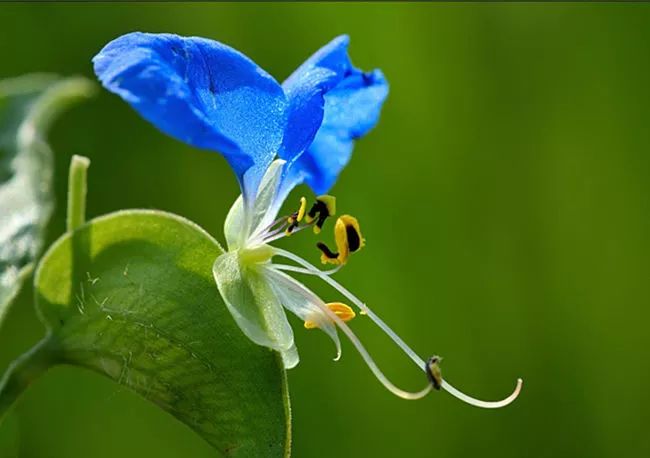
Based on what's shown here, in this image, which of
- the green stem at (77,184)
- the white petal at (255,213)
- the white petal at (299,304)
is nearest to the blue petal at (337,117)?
the white petal at (255,213)

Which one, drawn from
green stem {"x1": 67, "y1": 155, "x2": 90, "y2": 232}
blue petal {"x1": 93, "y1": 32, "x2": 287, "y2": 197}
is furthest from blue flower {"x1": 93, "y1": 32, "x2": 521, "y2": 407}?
green stem {"x1": 67, "y1": 155, "x2": 90, "y2": 232}

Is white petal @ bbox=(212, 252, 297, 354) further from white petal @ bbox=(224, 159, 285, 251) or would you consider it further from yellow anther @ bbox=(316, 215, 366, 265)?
yellow anther @ bbox=(316, 215, 366, 265)

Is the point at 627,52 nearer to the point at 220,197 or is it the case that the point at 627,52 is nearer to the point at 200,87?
the point at 220,197

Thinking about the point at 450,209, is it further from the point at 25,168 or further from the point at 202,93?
the point at 202,93

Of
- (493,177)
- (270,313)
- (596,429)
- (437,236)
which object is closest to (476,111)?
(493,177)

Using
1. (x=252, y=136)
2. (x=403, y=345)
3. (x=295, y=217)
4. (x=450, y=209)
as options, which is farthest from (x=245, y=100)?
(x=450, y=209)

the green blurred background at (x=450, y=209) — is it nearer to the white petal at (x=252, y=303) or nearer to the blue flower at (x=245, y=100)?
the blue flower at (x=245, y=100)
